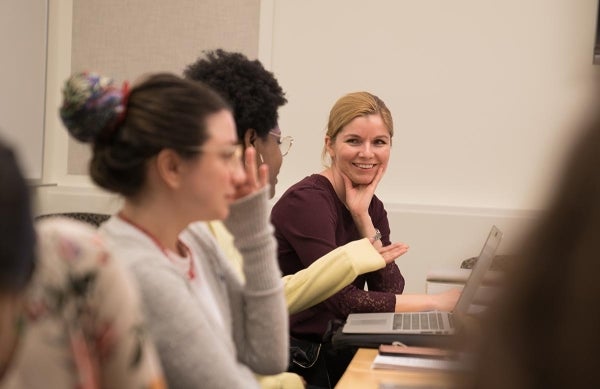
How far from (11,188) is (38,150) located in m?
3.75

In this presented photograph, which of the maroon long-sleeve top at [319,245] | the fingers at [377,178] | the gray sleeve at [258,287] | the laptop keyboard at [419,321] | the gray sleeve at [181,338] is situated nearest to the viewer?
the gray sleeve at [181,338]

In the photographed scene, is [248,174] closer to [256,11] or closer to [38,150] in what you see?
[256,11]

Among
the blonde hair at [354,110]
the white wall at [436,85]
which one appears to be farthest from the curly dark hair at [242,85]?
the white wall at [436,85]

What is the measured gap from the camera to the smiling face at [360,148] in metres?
2.82

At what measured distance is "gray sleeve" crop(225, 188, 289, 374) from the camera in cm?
162

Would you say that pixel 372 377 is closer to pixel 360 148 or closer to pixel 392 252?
pixel 392 252

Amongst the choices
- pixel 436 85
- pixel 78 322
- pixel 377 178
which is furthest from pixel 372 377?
pixel 436 85

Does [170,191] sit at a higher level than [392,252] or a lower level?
higher

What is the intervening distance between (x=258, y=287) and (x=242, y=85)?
555 millimetres

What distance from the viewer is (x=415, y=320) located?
2.22 metres

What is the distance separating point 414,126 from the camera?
3.84 meters

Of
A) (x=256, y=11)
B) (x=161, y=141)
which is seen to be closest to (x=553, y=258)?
(x=161, y=141)

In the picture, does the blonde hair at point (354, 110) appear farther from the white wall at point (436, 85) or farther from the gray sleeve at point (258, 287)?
the gray sleeve at point (258, 287)

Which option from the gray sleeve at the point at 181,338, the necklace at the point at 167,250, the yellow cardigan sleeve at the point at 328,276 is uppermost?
the necklace at the point at 167,250
